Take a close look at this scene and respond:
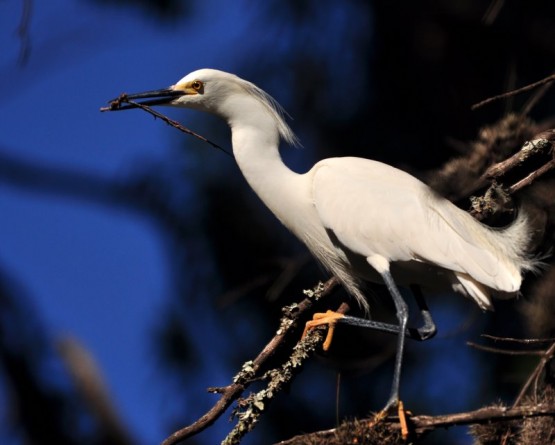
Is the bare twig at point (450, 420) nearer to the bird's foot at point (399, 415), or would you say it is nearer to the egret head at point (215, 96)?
the bird's foot at point (399, 415)

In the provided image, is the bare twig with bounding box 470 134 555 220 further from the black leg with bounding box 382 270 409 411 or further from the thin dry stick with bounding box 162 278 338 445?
the thin dry stick with bounding box 162 278 338 445

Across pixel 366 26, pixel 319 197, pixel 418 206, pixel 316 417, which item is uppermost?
pixel 366 26

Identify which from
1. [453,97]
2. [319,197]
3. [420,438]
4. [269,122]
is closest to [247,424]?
[420,438]

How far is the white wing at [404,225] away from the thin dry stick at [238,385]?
0.21 meters

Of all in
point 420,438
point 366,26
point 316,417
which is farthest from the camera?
point 366,26

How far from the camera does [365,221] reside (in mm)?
2699

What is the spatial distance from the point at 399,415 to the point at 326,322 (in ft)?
1.42

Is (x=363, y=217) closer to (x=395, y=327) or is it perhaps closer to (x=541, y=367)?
(x=395, y=327)

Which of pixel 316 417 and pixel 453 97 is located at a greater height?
pixel 453 97

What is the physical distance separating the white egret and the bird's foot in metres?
0.04

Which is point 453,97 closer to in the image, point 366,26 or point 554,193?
point 366,26

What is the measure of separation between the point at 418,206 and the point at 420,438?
709mm

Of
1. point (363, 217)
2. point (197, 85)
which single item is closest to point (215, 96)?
point (197, 85)

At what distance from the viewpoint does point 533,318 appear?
2490 millimetres
